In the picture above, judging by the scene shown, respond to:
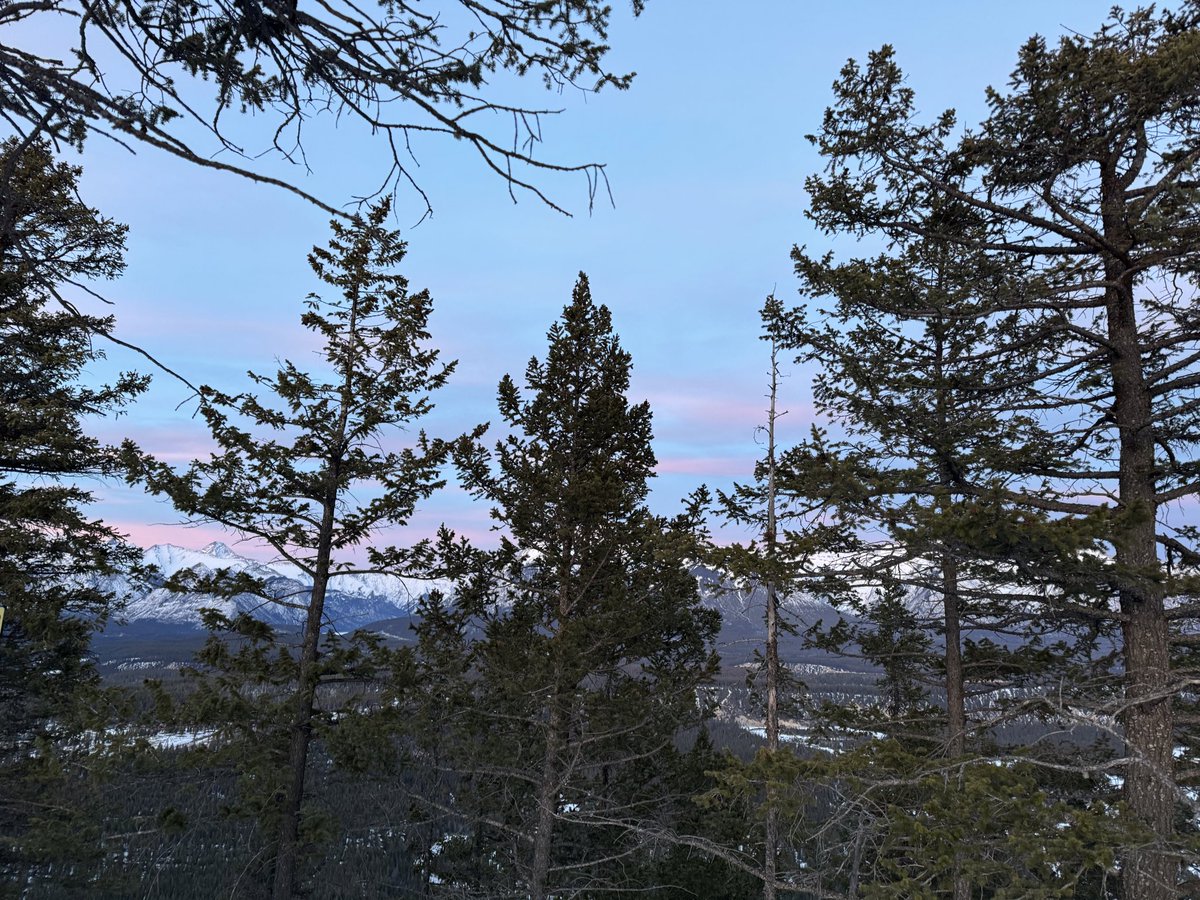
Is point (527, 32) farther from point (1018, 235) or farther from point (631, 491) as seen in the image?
point (631, 491)

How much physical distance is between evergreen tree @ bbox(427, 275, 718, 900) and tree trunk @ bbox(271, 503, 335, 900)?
2764 millimetres

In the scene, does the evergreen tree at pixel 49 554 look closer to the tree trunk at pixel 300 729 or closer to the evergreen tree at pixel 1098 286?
the tree trunk at pixel 300 729

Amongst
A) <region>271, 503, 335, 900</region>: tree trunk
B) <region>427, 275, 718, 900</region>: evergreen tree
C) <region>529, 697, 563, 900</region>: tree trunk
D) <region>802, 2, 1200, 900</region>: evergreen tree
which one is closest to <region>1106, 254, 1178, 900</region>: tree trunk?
<region>802, 2, 1200, 900</region>: evergreen tree

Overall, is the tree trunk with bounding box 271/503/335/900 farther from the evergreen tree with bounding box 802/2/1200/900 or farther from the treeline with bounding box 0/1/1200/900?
the evergreen tree with bounding box 802/2/1200/900

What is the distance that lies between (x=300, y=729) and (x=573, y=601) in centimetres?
579

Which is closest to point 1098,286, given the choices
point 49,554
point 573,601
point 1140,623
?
point 1140,623

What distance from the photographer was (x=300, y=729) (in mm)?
12883

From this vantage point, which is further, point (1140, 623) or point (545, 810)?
point (545, 810)

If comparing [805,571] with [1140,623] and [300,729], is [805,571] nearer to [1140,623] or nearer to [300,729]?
[1140,623]

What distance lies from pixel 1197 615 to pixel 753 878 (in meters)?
16.2

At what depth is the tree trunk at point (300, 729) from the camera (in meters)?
12.3

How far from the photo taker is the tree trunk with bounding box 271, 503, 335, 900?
40.3ft

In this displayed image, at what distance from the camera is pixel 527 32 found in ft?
8.26

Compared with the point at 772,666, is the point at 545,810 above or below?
below
